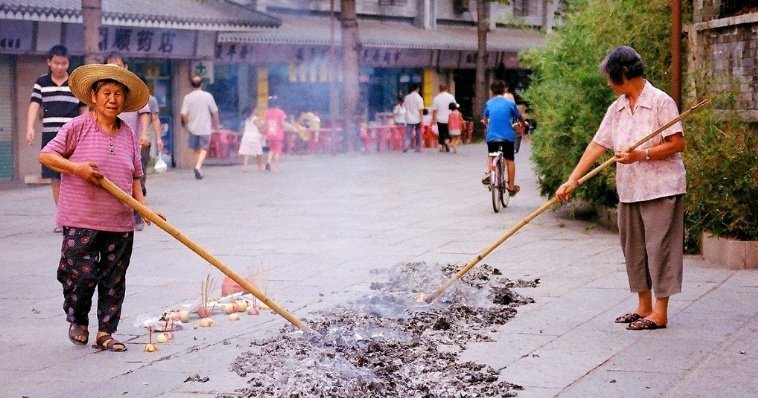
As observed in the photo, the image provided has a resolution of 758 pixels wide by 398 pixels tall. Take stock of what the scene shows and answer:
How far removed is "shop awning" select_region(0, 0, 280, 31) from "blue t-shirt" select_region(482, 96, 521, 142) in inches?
315

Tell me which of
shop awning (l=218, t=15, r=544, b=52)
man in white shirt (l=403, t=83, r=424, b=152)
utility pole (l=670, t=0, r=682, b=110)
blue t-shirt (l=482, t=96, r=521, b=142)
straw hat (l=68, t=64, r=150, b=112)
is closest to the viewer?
straw hat (l=68, t=64, r=150, b=112)

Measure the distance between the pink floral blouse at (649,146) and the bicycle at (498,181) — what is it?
23.8ft

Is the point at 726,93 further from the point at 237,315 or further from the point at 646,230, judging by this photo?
the point at 237,315

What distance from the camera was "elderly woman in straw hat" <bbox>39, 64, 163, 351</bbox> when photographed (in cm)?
672

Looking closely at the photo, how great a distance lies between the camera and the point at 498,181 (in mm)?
14773

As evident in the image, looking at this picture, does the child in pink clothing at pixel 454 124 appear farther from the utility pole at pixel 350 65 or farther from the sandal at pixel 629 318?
the sandal at pixel 629 318

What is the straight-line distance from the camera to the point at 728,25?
34.7ft

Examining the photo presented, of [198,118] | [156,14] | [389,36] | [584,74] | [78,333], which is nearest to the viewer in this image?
[78,333]

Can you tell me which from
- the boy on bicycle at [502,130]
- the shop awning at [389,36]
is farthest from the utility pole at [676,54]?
the shop awning at [389,36]

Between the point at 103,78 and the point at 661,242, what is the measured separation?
3.35 meters

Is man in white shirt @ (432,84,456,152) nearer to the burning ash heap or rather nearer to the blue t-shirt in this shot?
the blue t-shirt

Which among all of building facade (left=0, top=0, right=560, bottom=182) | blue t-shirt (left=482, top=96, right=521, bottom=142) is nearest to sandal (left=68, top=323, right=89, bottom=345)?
blue t-shirt (left=482, top=96, right=521, bottom=142)

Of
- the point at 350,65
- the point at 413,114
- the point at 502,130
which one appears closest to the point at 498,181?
the point at 502,130

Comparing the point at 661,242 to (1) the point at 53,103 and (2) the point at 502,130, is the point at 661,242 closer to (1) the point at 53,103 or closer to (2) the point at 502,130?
(1) the point at 53,103
